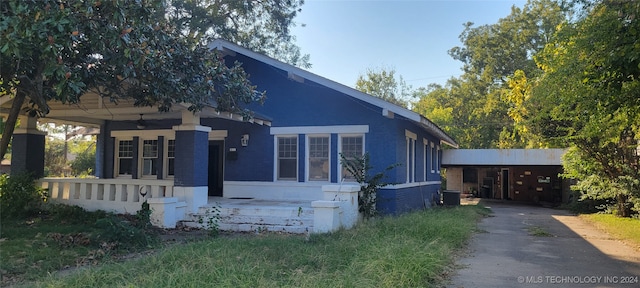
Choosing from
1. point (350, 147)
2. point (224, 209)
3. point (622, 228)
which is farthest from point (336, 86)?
point (622, 228)

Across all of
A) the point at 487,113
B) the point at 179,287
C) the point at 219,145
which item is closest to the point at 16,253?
the point at 179,287

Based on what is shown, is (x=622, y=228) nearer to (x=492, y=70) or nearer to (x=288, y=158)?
(x=288, y=158)

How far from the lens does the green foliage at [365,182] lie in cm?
1124

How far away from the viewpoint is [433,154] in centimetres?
2102

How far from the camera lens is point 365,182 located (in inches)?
457

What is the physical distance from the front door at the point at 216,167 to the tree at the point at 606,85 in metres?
9.65

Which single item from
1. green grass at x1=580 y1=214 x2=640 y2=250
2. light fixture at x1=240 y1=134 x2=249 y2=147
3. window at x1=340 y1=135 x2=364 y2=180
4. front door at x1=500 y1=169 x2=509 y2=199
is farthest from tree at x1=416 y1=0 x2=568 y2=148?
light fixture at x1=240 y1=134 x2=249 y2=147

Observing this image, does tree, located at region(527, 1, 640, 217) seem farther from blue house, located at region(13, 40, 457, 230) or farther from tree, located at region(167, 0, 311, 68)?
tree, located at region(167, 0, 311, 68)

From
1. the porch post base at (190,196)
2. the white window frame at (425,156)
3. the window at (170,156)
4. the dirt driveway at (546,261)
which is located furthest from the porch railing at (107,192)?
the white window frame at (425,156)

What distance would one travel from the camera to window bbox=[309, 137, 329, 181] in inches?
528

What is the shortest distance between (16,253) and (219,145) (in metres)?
7.63

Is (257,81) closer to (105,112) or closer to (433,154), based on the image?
(105,112)

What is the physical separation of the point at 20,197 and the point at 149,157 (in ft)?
12.7

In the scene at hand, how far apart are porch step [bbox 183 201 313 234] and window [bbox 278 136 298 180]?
301cm
